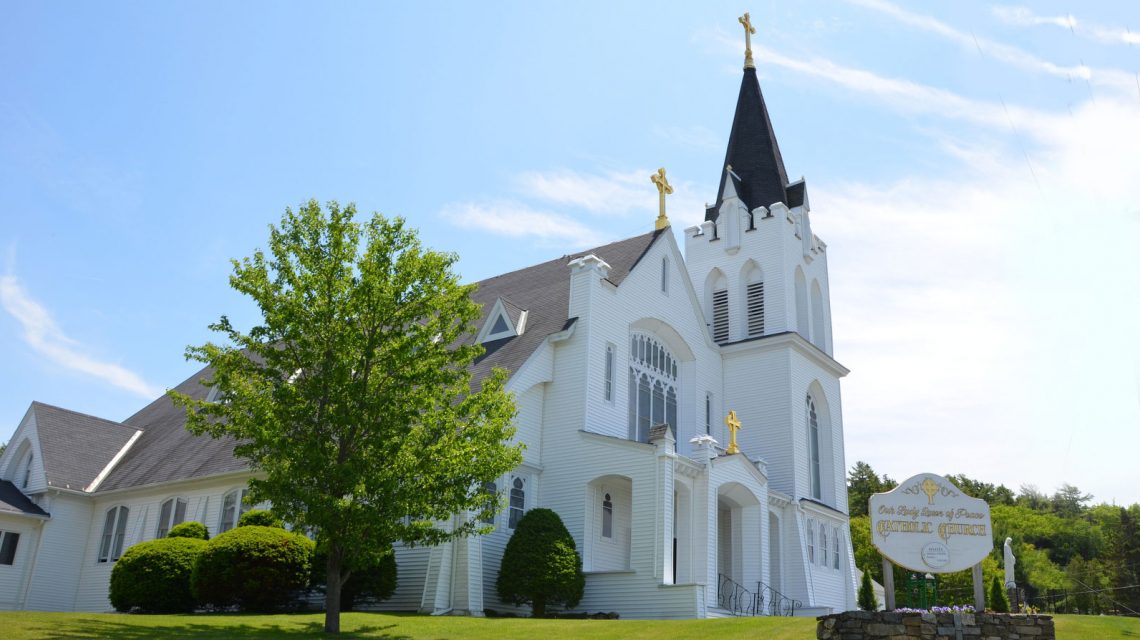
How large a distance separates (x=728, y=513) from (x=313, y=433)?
16154 mm

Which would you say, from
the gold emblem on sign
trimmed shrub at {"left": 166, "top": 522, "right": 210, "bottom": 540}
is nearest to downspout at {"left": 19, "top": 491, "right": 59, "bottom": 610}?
trimmed shrub at {"left": 166, "top": 522, "right": 210, "bottom": 540}

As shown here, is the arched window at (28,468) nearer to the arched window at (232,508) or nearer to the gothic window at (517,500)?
the arched window at (232,508)

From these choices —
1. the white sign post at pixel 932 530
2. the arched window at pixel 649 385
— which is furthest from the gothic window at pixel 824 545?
the white sign post at pixel 932 530

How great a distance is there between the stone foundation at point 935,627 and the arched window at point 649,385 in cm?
1404

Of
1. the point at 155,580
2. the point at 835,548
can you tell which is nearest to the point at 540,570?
the point at 155,580

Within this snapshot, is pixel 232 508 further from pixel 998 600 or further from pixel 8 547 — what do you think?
pixel 998 600

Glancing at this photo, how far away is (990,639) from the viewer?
49.2ft

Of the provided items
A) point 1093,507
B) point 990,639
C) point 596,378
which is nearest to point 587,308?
point 596,378

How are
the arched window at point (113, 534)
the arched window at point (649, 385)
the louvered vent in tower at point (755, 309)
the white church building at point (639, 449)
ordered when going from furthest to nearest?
the louvered vent in tower at point (755, 309) → the arched window at point (113, 534) → the arched window at point (649, 385) → the white church building at point (639, 449)

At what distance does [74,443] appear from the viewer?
1350 inches

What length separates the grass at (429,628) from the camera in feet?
53.0

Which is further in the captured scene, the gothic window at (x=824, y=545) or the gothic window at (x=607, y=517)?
the gothic window at (x=824, y=545)

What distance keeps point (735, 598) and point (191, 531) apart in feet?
53.6

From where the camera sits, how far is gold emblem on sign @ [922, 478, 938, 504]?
16.3 metres
